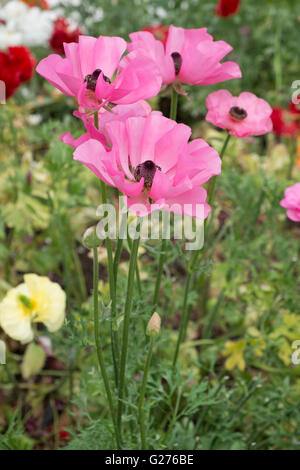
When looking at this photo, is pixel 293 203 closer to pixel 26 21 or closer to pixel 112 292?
pixel 112 292

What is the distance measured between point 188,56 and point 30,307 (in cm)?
46

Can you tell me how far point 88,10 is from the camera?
6.60ft

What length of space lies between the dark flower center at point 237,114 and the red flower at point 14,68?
0.60m

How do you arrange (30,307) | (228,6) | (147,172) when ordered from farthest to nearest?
(228,6)
(30,307)
(147,172)

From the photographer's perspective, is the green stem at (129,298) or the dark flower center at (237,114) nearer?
the green stem at (129,298)

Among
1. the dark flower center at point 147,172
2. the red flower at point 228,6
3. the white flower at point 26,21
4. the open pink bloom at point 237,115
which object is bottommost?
the dark flower center at point 147,172

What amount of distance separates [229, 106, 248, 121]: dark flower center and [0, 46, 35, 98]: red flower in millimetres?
597

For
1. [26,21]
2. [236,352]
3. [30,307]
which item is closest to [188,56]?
[30,307]

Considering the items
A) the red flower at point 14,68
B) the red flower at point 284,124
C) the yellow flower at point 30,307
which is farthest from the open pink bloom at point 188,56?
the red flower at point 284,124

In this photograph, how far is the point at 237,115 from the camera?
57 centimetres

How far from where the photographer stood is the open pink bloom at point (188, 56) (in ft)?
1.69

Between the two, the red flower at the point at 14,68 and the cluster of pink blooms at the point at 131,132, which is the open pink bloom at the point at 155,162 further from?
the red flower at the point at 14,68

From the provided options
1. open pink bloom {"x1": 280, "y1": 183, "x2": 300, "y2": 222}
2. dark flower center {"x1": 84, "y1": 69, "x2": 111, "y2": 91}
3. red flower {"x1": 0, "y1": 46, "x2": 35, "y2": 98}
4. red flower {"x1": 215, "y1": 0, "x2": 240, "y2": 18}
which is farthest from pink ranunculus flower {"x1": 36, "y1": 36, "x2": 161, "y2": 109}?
red flower {"x1": 215, "y1": 0, "x2": 240, "y2": 18}
